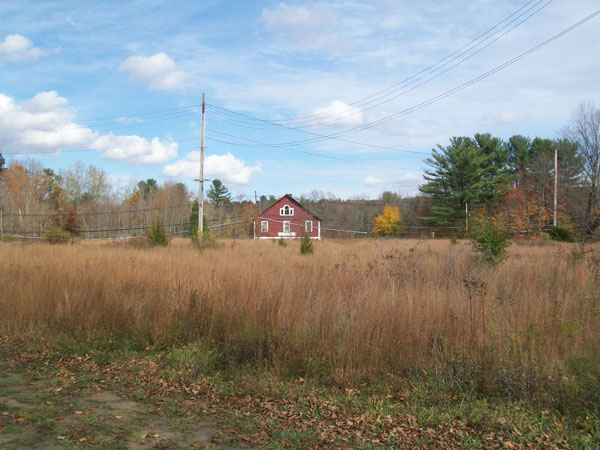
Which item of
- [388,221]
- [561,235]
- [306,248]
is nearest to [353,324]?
[306,248]

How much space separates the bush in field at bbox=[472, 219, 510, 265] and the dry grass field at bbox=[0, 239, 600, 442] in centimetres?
273

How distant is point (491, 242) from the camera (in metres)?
12.2

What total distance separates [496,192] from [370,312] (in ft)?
170

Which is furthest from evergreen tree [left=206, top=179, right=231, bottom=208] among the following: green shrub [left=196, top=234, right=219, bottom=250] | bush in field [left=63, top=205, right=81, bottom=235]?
green shrub [left=196, top=234, right=219, bottom=250]

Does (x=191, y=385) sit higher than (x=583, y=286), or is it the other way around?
(x=583, y=286)

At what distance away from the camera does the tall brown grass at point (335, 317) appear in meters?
5.23

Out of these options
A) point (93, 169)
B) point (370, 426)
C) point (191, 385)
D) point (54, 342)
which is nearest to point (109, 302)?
point (54, 342)

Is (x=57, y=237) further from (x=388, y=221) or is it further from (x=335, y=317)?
(x=388, y=221)

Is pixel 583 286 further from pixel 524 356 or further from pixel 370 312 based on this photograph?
pixel 370 312

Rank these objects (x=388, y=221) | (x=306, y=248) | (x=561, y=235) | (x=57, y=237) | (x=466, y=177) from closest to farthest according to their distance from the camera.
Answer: (x=306, y=248), (x=57, y=237), (x=561, y=235), (x=466, y=177), (x=388, y=221)

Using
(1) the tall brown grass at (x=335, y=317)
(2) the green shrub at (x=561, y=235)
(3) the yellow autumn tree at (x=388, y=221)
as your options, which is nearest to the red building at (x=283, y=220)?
(3) the yellow autumn tree at (x=388, y=221)

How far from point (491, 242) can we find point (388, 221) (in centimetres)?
5217

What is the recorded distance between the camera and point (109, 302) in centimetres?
787

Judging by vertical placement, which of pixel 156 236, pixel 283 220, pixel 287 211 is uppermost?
pixel 287 211
